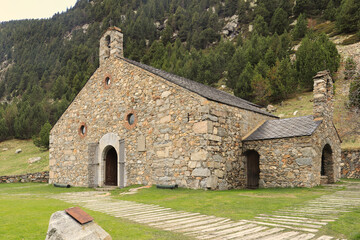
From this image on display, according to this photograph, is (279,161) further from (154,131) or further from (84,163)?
(84,163)

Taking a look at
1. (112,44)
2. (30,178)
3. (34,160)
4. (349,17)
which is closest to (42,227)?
(112,44)

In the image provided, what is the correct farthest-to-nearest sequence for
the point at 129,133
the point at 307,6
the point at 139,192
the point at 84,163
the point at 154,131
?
the point at 307,6
the point at 84,163
the point at 129,133
the point at 154,131
the point at 139,192

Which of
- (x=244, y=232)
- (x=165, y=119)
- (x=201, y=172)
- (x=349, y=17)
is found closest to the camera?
(x=244, y=232)

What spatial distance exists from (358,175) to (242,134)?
882cm

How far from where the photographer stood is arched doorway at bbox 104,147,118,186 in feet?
52.0

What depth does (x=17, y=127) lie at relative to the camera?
132 feet

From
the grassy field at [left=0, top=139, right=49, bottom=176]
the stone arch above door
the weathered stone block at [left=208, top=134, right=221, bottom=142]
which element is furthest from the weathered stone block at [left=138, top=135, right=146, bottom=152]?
the grassy field at [left=0, top=139, right=49, bottom=176]

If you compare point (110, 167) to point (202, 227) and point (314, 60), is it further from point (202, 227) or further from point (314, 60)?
point (314, 60)

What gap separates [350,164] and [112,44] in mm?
15675

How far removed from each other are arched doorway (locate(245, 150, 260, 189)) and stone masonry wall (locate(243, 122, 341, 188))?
0.69 m

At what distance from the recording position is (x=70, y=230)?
341 centimetres

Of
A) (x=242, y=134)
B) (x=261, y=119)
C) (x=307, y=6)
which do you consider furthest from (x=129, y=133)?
(x=307, y=6)

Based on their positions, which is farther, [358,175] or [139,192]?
[358,175]

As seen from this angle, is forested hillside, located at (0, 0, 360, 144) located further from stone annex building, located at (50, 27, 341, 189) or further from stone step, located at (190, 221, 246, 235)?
stone step, located at (190, 221, 246, 235)
